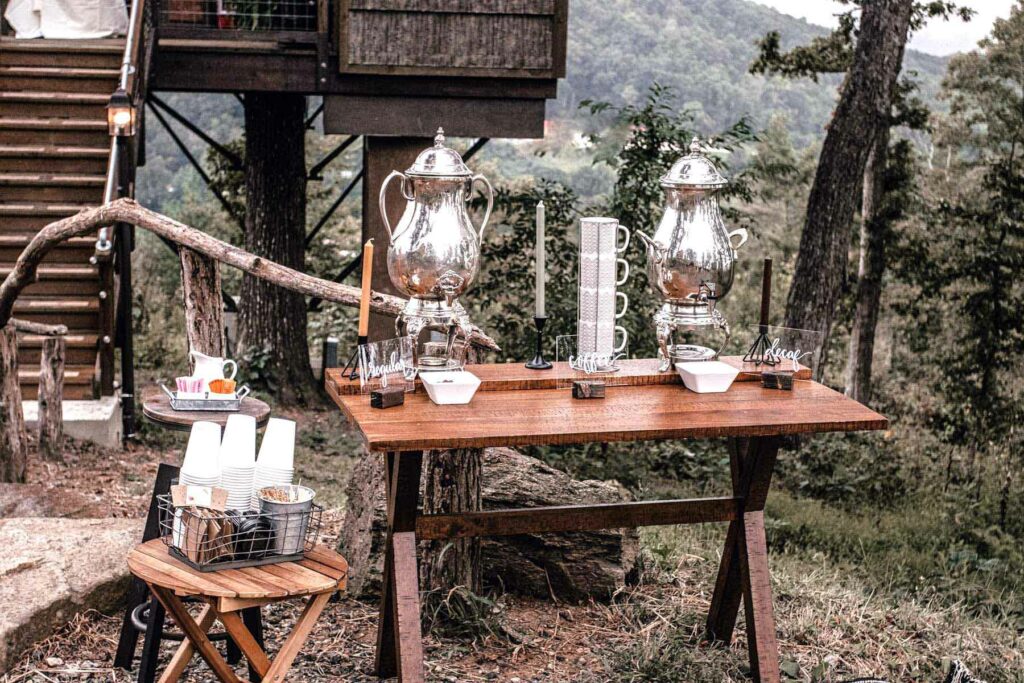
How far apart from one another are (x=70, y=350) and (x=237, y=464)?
564 cm

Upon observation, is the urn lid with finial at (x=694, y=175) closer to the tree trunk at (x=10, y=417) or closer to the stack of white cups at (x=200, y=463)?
the stack of white cups at (x=200, y=463)

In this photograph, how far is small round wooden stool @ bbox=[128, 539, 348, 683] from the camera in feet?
10.8

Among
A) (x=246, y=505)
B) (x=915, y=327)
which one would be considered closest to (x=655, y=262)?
(x=246, y=505)

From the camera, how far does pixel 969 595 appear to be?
7020mm

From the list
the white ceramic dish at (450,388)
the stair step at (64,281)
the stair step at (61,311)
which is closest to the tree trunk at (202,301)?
the white ceramic dish at (450,388)

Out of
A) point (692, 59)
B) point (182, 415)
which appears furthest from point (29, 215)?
point (692, 59)

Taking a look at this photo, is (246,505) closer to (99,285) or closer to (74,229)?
(74,229)

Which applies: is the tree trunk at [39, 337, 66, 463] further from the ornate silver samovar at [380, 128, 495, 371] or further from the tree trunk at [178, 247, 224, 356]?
the ornate silver samovar at [380, 128, 495, 371]

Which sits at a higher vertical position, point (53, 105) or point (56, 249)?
point (53, 105)

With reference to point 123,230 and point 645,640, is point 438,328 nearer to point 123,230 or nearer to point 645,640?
point 645,640

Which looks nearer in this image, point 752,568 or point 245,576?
point 245,576

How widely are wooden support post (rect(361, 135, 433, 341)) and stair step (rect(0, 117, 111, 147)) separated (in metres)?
2.13

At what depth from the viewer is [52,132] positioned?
32.6ft

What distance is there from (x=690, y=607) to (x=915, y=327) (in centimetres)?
1075
